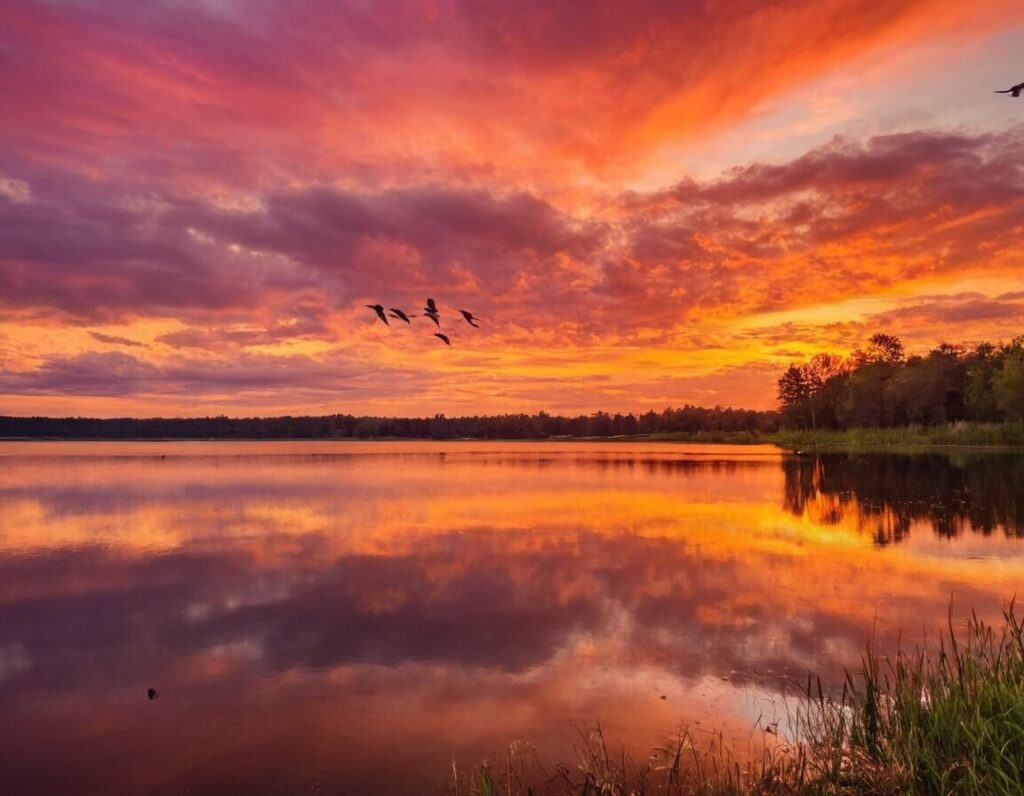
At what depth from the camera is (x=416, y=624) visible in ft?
42.3

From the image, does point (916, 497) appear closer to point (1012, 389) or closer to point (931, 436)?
point (1012, 389)

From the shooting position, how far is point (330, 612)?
13812 mm

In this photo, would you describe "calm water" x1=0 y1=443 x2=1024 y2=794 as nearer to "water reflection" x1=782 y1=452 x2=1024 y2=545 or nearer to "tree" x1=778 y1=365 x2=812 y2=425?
"water reflection" x1=782 y1=452 x2=1024 y2=545

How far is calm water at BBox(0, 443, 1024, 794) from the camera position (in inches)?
316

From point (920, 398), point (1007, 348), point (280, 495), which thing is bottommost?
point (280, 495)

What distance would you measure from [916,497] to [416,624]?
28.7 metres

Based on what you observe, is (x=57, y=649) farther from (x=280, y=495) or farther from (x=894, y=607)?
(x=280, y=495)

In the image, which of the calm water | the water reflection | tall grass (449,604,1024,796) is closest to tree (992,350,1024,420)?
the water reflection

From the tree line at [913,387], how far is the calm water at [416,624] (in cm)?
6908

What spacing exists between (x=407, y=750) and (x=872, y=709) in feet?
17.8

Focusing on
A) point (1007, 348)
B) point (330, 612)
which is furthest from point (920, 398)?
point (330, 612)

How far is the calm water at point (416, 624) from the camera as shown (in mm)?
8023

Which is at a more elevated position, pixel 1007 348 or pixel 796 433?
pixel 1007 348

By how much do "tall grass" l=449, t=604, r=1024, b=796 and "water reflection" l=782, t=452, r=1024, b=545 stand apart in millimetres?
15901
